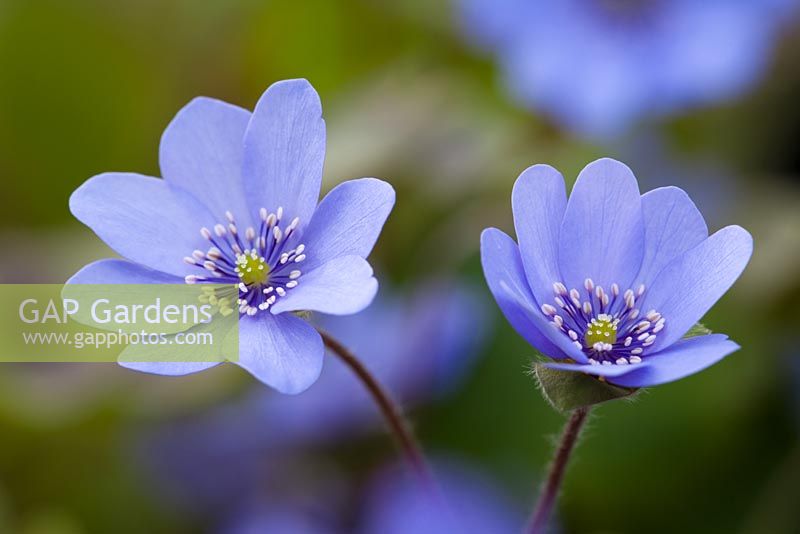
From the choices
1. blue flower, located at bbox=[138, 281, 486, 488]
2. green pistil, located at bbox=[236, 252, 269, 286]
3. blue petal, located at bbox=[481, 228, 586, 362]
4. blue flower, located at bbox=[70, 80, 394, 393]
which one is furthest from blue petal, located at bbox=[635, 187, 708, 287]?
blue flower, located at bbox=[138, 281, 486, 488]

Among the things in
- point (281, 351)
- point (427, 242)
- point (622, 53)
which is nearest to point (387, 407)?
point (281, 351)

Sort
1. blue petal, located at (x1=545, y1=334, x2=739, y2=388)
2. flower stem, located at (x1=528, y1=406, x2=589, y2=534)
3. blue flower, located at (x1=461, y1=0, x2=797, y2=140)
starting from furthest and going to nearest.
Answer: blue flower, located at (x1=461, y1=0, x2=797, y2=140) → flower stem, located at (x1=528, y1=406, x2=589, y2=534) → blue petal, located at (x1=545, y1=334, x2=739, y2=388)

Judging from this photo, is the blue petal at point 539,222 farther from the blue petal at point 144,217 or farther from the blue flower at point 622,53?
the blue flower at point 622,53

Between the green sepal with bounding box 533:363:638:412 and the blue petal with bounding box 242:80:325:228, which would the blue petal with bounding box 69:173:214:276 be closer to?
the blue petal with bounding box 242:80:325:228

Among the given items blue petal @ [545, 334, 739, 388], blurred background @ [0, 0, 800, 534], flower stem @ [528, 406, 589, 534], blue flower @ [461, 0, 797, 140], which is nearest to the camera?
blue petal @ [545, 334, 739, 388]

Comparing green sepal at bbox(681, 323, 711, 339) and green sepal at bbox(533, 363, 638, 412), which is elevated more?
green sepal at bbox(681, 323, 711, 339)

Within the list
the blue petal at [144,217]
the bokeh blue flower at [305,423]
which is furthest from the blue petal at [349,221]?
the bokeh blue flower at [305,423]
